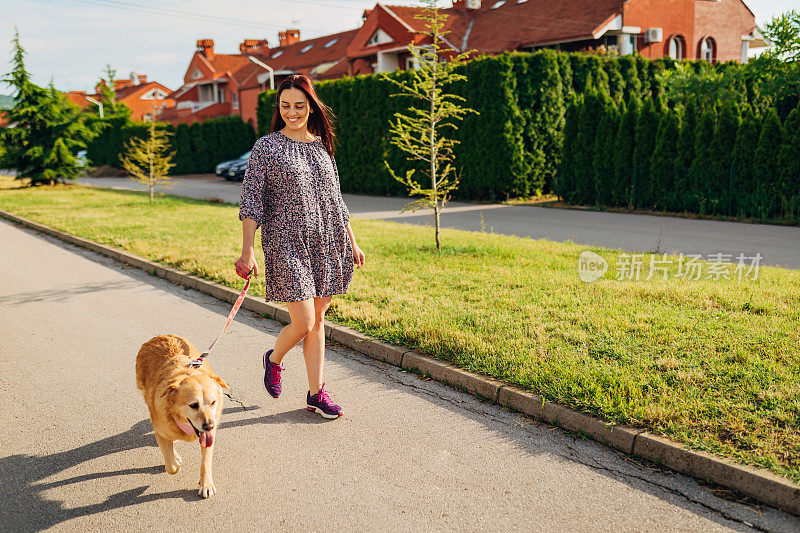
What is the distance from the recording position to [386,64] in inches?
1547

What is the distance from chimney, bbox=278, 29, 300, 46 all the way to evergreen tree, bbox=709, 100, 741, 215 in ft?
181

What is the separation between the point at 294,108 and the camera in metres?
4.03

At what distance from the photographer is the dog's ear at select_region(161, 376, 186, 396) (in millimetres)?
3221

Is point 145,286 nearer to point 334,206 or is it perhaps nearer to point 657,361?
point 334,206

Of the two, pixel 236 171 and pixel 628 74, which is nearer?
pixel 628 74

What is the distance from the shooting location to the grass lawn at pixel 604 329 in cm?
390

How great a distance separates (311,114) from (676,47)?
117 ft

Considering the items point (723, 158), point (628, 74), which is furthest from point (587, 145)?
point (628, 74)

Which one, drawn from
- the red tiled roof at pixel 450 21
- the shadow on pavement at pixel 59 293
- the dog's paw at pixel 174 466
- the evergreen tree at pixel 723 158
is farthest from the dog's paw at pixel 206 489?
the red tiled roof at pixel 450 21

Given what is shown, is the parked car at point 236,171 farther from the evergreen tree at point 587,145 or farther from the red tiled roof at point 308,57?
the evergreen tree at point 587,145

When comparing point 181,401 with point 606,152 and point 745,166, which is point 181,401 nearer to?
point 745,166

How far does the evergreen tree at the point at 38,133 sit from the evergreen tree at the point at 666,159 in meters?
22.3

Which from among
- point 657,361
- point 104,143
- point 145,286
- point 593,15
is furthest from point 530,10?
point 657,361

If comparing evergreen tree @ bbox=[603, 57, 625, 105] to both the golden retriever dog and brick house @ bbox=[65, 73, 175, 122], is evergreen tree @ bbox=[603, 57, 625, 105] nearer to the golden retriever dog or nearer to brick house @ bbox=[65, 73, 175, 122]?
the golden retriever dog
